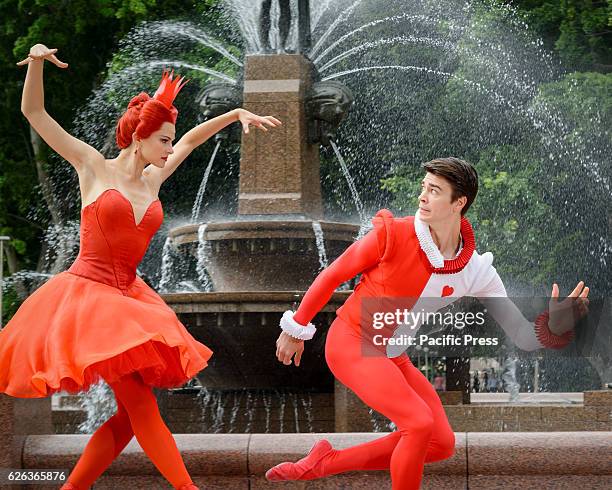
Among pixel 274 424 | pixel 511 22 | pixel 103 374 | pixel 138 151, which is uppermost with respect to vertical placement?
pixel 511 22

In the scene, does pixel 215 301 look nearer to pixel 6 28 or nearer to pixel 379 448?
pixel 379 448

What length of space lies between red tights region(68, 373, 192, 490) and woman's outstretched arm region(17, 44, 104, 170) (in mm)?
1164

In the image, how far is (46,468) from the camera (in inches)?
263

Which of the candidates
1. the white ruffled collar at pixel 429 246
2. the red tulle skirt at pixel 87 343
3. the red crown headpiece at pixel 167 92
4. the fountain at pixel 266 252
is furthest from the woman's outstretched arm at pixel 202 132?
the fountain at pixel 266 252

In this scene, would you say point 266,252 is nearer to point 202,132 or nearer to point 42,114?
point 202,132

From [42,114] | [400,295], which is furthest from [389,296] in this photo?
[42,114]

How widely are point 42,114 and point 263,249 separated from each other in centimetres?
404

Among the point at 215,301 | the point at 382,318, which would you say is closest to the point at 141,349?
the point at 382,318

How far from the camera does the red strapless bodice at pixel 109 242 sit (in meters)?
5.89

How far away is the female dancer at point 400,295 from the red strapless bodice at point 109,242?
99 cm

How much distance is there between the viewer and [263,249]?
9.80 meters

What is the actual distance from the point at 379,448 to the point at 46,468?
7.23ft

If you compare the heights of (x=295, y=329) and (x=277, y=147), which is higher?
(x=277, y=147)

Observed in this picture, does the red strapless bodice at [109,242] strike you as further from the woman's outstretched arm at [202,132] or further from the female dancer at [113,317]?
the woman's outstretched arm at [202,132]
